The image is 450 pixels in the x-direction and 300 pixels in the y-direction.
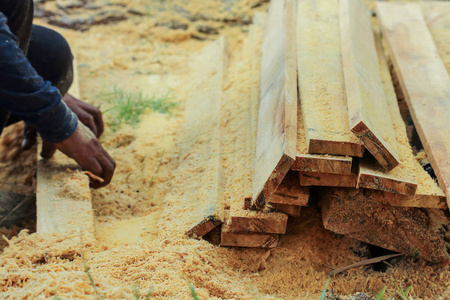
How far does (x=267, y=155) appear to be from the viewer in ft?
6.51

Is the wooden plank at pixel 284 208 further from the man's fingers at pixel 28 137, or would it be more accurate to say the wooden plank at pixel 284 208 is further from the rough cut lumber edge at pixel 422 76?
the man's fingers at pixel 28 137

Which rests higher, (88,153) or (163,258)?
(88,153)

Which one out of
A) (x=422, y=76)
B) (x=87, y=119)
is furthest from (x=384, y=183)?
(x=87, y=119)

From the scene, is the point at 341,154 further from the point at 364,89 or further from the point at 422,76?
the point at 422,76

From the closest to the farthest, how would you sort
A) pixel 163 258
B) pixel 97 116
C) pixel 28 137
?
pixel 163 258, pixel 97 116, pixel 28 137

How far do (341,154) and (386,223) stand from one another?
411 millimetres

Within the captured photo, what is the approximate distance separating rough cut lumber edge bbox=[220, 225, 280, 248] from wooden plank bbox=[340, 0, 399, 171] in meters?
0.58

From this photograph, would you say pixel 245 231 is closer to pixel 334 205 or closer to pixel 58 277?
pixel 334 205

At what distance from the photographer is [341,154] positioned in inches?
72.6

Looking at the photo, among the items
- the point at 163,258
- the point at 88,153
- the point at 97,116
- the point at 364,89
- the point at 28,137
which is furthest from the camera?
the point at 28,137

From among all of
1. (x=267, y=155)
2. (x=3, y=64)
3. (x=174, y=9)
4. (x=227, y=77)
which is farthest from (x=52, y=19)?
(x=267, y=155)

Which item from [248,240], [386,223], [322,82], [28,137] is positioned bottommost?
[28,137]

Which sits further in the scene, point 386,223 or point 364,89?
point 364,89

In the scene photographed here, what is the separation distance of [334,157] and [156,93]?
2.06 m
